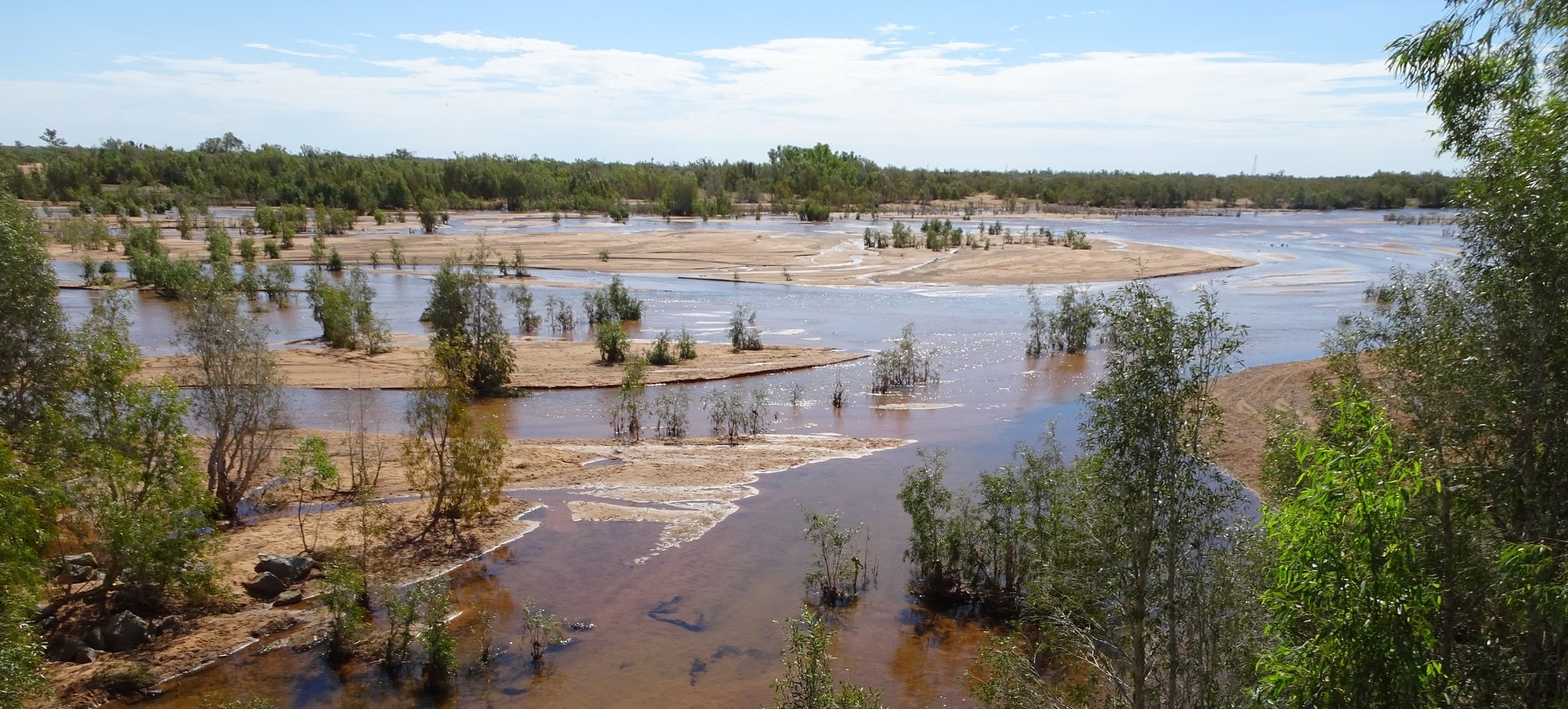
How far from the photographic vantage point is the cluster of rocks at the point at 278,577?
673 inches

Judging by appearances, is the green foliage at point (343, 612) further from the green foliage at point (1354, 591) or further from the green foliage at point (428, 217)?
the green foliage at point (428, 217)

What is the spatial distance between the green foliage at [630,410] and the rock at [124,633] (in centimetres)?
1351

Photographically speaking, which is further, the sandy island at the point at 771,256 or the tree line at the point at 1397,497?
the sandy island at the point at 771,256

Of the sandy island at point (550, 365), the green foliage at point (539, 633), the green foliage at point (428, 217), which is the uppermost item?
the green foliage at point (428, 217)

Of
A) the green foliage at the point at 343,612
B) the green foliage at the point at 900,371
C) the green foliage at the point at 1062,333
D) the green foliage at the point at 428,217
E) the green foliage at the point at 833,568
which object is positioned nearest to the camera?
the green foliage at the point at 343,612

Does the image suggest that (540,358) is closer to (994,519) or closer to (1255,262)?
(994,519)

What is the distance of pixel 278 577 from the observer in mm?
17484

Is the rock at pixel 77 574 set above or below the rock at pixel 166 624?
above

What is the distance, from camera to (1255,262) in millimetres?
66250

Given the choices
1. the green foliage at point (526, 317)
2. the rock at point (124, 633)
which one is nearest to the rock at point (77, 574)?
the rock at point (124, 633)

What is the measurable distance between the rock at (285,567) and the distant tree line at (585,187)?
76.0 metres

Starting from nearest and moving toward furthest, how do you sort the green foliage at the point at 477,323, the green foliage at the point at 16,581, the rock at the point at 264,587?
the green foliage at the point at 16,581 → the rock at the point at 264,587 → the green foliage at the point at 477,323

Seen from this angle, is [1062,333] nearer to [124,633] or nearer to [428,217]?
[124,633]

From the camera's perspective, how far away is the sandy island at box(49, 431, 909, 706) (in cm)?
1543
